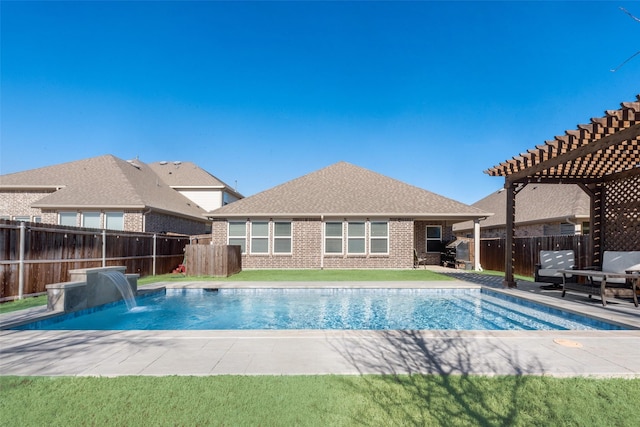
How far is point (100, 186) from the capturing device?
20.0 metres

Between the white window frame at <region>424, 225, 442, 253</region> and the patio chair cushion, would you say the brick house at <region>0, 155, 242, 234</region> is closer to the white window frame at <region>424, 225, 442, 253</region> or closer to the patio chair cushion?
the white window frame at <region>424, 225, 442, 253</region>

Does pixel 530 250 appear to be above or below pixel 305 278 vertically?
above

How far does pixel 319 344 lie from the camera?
483 centimetres

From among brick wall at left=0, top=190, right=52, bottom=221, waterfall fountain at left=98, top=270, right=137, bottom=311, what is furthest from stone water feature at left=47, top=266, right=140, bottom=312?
brick wall at left=0, top=190, right=52, bottom=221

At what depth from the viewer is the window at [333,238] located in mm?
17864

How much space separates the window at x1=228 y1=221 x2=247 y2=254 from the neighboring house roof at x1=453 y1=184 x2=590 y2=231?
16443 mm

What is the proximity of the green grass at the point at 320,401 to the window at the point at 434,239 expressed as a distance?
56.3ft

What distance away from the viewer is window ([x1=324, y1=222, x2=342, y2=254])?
1786 centimetres

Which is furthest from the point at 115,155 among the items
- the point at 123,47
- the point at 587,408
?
the point at 587,408

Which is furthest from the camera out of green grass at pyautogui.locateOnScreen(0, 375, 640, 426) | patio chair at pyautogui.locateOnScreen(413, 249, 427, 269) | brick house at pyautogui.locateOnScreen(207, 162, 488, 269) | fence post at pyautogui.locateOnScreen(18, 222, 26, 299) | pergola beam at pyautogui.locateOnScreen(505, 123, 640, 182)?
patio chair at pyautogui.locateOnScreen(413, 249, 427, 269)

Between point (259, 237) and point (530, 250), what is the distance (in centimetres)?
1299

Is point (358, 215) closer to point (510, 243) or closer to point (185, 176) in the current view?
point (510, 243)

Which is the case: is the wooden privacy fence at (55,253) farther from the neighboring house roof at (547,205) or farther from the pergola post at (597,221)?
the neighboring house roof at (547,205)

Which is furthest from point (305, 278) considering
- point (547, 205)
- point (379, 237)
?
point (547, 205)
